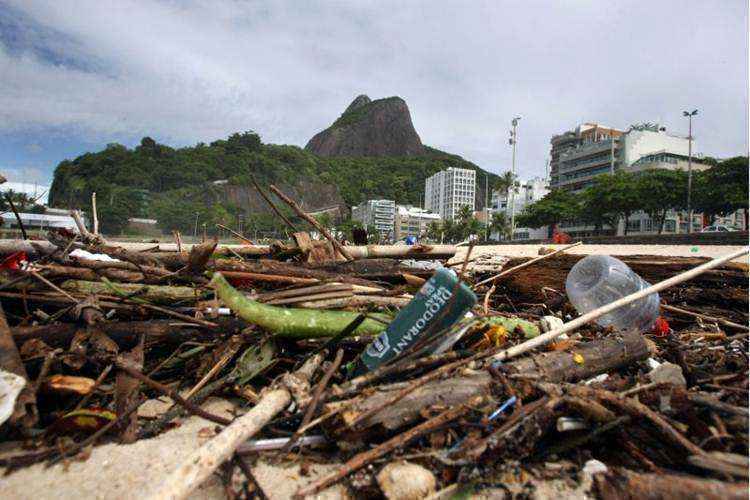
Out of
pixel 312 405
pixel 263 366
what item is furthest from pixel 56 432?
pixel 312 405

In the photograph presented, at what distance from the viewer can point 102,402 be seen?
7.20ft

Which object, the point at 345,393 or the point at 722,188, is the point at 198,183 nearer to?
the point at 722,188

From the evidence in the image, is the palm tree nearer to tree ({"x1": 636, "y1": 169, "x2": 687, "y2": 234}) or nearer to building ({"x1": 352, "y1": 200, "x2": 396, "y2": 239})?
tree ({"x1": 636, "y1": 169, "x2": 687, "y2": 234})

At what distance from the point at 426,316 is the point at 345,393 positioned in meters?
0.54

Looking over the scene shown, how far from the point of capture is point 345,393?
1857mm

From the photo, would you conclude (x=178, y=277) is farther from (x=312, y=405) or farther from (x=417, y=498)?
(x=417, y=498)

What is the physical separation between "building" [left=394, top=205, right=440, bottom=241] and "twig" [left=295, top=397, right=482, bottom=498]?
466 ft

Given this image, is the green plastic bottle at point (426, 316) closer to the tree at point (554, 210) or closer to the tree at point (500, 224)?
the tree at point (554, 210)

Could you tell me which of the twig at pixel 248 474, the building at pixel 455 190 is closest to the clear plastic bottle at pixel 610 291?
the twig at pixel 248 474

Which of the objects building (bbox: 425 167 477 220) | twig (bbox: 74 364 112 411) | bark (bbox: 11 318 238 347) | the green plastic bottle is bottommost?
twig (bbox: 74 364 112 411)

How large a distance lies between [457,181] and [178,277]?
176533 millimetres

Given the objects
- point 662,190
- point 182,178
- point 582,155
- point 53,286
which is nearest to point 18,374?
point 53,286

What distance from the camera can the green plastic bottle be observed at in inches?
76.0

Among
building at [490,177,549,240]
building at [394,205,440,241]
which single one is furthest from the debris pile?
building at [394,205,440,241]
